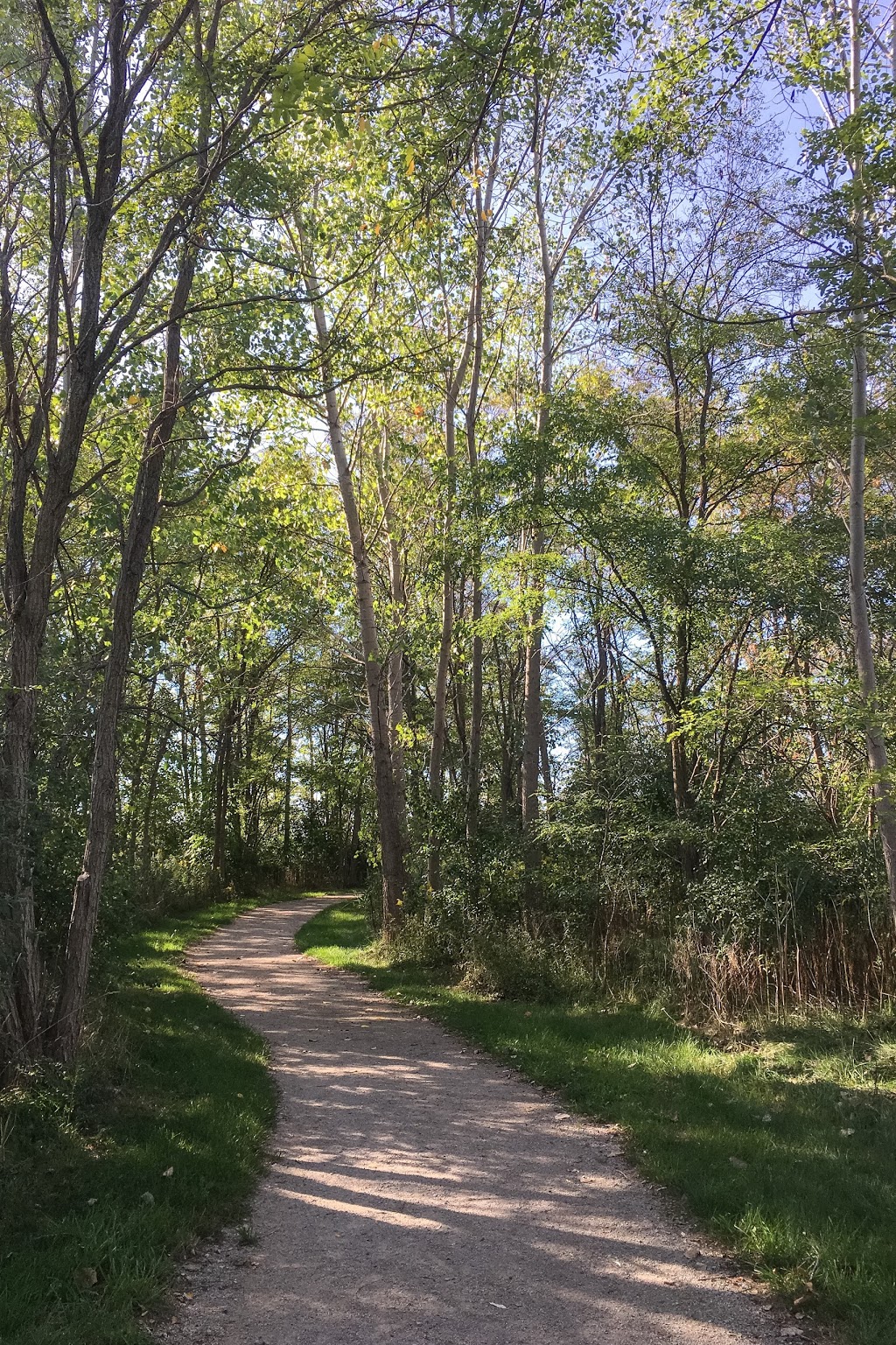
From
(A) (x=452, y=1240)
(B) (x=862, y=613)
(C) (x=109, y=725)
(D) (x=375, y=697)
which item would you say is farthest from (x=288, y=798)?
(A) (x=452, y=1240)

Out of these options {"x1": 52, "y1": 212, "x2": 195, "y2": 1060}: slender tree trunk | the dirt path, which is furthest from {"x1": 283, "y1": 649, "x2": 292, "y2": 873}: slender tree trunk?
the dirt path

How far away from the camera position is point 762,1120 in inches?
221

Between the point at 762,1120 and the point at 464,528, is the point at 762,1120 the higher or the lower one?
the lower one

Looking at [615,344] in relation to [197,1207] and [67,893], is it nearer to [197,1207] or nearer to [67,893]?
[67,893]

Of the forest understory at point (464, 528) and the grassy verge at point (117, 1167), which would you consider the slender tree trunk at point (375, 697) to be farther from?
the grassy verge at point (117, 1167)

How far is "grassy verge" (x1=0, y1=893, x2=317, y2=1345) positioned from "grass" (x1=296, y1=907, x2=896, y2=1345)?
2.48m

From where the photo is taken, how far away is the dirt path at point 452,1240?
11.3 ft

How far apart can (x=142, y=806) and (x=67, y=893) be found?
32.8 ft

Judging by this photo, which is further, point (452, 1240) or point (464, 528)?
point (464, 528)

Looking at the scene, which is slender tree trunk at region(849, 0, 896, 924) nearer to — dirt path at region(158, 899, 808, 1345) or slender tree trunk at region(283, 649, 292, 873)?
dirt path at region(158, 899, 808, 1345)

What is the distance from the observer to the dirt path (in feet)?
11.3

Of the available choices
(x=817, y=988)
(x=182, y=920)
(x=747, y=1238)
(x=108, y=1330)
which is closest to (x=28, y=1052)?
(x=108, y=1330)

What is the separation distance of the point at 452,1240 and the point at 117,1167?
1.90m

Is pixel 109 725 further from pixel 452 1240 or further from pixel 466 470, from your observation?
pixel 466 470
